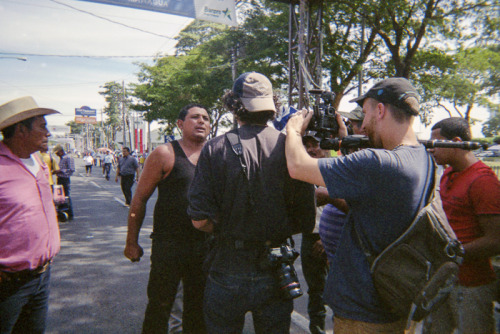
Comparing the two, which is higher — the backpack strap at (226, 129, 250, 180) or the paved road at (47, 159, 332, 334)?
the backpack strap at (226, 129, 250, 180)

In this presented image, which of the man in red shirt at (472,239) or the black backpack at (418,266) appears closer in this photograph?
the black backpack at (418,266)

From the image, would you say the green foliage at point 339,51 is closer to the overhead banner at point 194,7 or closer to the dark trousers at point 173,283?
the overhead banner at point 194,7

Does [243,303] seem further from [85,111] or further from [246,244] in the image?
[85,111]

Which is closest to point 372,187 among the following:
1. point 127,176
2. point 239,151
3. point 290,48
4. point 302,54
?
point 239,151

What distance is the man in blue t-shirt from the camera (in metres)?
1.38

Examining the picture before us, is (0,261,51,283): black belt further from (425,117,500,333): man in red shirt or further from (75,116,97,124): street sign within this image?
(75,116,97,124): street sign

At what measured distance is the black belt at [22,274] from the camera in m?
1.91

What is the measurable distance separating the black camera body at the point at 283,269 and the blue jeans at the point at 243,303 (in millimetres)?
42

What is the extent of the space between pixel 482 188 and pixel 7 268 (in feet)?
8.98

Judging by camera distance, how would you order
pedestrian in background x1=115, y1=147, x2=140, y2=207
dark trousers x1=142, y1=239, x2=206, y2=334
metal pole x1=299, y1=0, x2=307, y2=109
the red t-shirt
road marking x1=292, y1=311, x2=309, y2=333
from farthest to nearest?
pedestrian in background x1=115, y1=147, x2=140, y2=207 → metal pole x1=299, y1=0, x2=307, y2=109 → road marking x1=292, y1=311, x2=309, y2=333 → dark trousers x1=142, y1=239, x2=206, y2=334 → the red t-shirt

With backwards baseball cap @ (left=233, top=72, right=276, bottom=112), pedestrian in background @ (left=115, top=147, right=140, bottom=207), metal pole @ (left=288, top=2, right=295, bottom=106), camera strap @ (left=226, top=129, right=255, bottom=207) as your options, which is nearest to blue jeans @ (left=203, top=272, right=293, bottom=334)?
camera strap @ (left=226, top=129, right=255, bottom=207)

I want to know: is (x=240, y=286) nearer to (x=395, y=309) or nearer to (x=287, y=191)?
(x=287, y=191)

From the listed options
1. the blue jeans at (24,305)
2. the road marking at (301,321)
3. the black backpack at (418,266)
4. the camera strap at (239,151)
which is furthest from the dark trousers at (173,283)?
the black backpack at (418,266)

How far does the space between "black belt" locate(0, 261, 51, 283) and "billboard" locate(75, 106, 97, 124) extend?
73.1 metres
